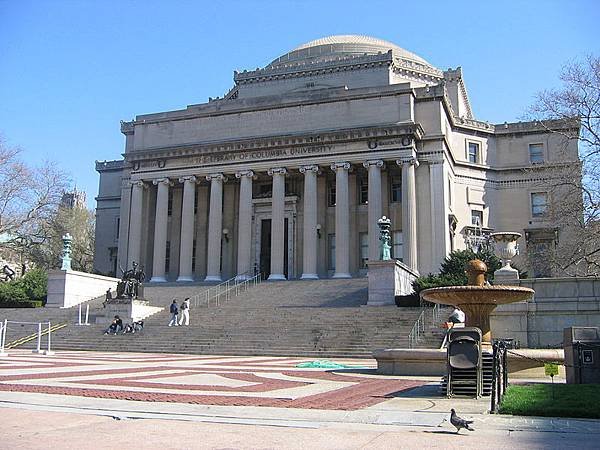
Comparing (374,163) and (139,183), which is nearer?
(374,163)

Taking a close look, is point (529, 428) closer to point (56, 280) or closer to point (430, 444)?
point (430, 444)

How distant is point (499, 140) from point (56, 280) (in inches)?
1518

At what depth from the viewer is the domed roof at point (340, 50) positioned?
201ft

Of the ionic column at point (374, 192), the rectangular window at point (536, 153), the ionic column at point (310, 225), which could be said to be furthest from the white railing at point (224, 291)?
the rectangular window at point (536, 153)

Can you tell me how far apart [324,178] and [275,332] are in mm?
22505

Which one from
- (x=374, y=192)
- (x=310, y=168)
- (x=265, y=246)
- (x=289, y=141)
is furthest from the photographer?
(x=265, y=246)

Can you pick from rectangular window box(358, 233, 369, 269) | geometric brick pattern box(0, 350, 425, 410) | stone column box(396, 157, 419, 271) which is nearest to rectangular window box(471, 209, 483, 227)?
stone column box(396, 157, 419, 271)

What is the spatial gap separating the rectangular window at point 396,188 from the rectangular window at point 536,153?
1448 cm

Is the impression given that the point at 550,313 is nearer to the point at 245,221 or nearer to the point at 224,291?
the point at 224,291

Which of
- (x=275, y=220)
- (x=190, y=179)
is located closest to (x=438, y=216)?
(x=275, y=220)

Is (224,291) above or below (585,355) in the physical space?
above

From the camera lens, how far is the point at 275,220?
157 feet

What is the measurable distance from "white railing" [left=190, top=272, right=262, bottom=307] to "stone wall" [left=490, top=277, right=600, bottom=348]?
881 inches

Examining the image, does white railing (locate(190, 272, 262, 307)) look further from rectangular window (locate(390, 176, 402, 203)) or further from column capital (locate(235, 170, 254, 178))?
rectangular window (locate(390, 176, 402, 203))
